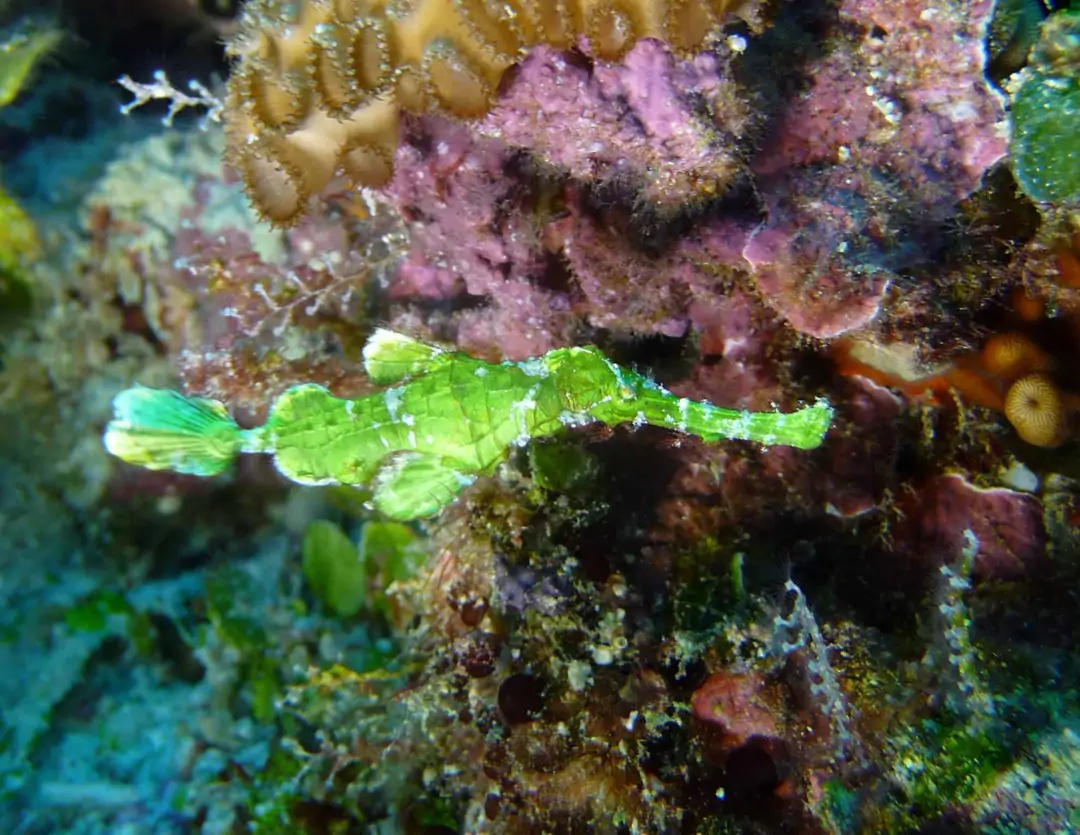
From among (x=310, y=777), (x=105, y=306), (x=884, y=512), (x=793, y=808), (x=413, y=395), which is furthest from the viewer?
(x=105, y=306)

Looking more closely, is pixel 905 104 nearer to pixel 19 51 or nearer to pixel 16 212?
pixel 19 51

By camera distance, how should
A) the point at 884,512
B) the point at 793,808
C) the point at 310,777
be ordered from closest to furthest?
the point at 793,808 < the point at 884,512 < the point at 310,777

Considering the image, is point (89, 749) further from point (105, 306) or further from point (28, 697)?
point (105, 306)

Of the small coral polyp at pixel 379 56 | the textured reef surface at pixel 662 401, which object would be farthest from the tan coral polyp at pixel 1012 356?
the small coral polyp at pixel 379 56

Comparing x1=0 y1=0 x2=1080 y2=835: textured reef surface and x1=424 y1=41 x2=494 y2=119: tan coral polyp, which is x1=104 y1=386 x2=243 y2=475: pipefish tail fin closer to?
x1=0 y1=0 x2=1080 y2=835: textured reef surface

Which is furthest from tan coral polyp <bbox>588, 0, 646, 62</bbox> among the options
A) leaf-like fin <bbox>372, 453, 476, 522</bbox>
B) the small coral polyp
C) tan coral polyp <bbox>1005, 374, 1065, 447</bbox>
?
tan coral polyp <bbox>1005, 374, 1065, 447</bbox>

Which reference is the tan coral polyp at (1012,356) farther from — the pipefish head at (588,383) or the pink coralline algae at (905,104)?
the pipefish head at (588,383)

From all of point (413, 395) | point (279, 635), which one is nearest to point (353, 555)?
point (279, 635)
